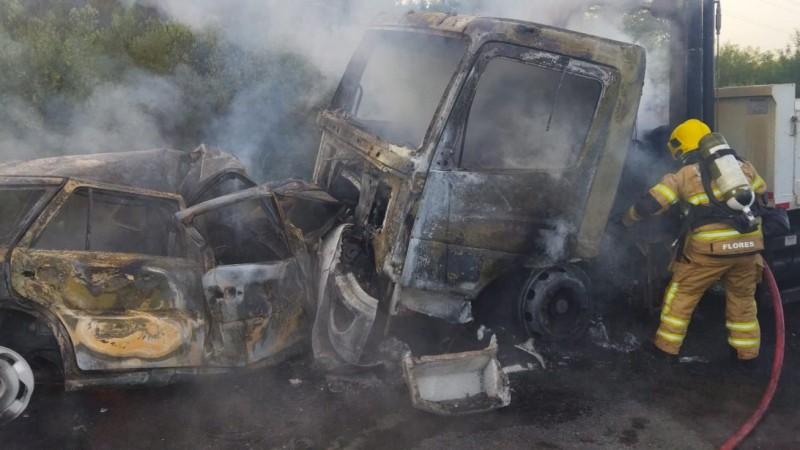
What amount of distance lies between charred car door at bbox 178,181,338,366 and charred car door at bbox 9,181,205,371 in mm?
143

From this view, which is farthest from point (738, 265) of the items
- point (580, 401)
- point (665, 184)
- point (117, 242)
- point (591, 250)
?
point (117, 242)

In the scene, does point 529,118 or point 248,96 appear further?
point 248,96

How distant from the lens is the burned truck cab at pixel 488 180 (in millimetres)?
4031

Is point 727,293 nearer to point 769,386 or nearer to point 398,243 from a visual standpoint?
point 769,386

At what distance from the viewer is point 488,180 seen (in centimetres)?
416

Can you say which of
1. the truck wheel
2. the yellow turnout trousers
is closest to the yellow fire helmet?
the yellow turnout trousers

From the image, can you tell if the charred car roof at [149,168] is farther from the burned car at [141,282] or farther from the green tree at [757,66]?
the green tree at [757,66]

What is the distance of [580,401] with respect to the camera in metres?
4.28

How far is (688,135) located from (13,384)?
4528mm

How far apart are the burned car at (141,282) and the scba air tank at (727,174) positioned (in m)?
2.85

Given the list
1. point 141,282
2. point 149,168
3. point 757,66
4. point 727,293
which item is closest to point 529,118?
point 727,293

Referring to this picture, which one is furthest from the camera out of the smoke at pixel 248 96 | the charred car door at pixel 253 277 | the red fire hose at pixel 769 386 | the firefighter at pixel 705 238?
the smoke at pixel 248 96

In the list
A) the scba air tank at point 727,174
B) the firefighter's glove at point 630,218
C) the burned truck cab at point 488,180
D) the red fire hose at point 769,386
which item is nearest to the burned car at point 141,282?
the burned truck cab at point 488,180

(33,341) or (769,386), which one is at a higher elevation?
(33,341)
